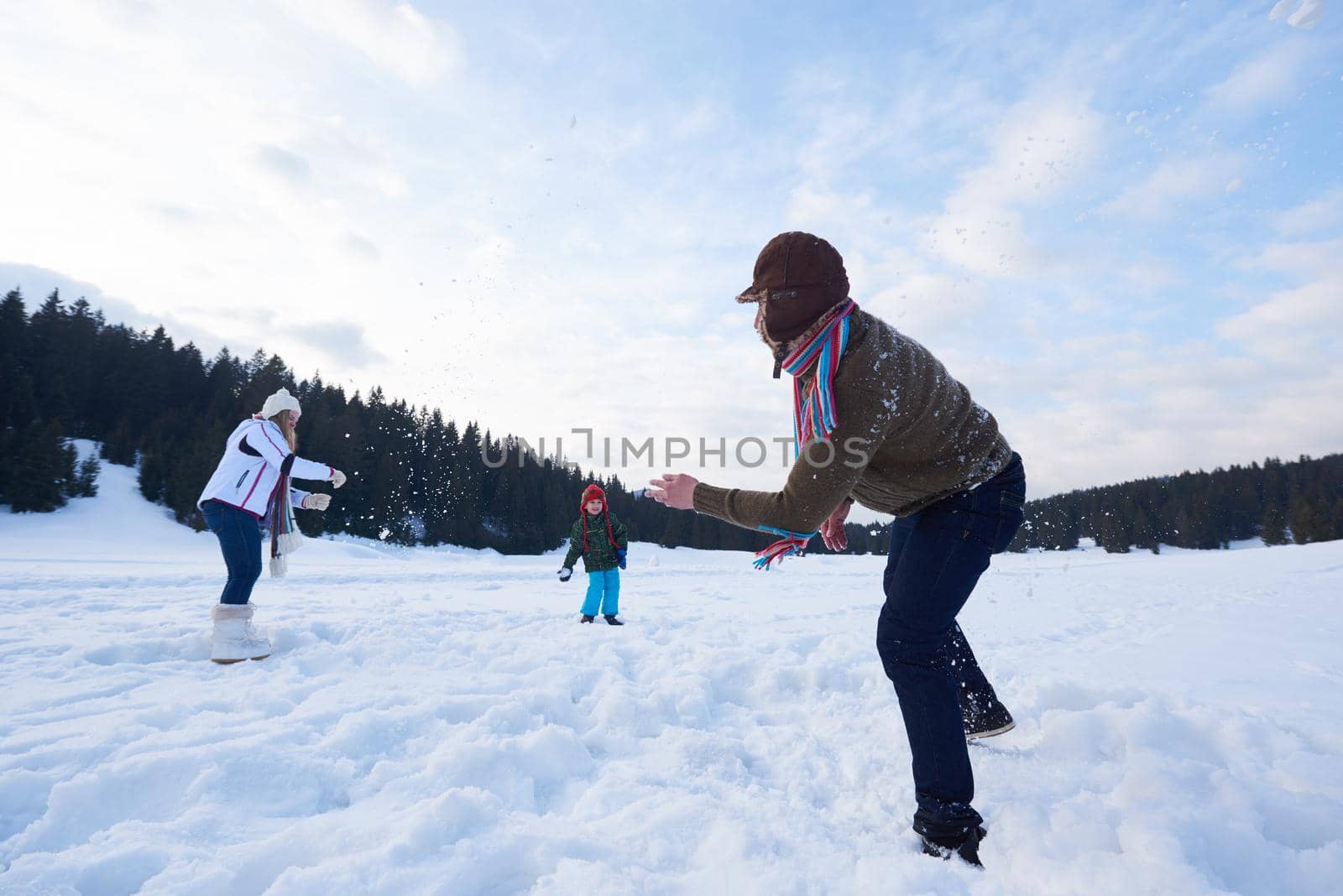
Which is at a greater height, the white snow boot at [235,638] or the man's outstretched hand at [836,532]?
the man's outstretched hand at [836,532]

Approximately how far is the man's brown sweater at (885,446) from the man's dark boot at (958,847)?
101cm

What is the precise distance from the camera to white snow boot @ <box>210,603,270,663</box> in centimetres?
391

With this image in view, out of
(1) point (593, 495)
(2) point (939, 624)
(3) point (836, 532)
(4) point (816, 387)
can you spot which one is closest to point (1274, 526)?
(1) point (593, 495)

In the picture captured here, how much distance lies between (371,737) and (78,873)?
1.02 meters

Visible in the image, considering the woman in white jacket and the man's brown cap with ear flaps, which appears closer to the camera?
the man's brown cap with ear flaps

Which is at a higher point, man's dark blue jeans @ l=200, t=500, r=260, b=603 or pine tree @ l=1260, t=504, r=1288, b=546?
pine tree @ l=1260, t=504, r=1288, b=546

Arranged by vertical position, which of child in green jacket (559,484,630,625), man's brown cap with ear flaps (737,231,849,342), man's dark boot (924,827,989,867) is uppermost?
man's brown cap with ear flaps (737,231,849,342)

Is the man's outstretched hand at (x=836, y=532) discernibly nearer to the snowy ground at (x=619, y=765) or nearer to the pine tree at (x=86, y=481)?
the snowy ground at (x=619, y=765)

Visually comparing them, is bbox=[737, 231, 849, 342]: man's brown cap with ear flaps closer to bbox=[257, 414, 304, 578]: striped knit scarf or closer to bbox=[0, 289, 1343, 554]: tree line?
bbox=[257, 414, 304, 578]: striped knit scarf

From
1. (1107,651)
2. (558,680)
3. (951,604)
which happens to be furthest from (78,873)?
(1107,651)

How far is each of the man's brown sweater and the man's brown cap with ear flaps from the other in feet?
0.47

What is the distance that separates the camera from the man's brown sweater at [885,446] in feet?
6.18

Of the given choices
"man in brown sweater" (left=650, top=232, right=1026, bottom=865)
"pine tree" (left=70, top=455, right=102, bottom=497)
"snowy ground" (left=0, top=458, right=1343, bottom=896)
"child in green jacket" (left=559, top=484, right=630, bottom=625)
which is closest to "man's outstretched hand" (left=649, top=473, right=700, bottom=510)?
"man in brown sweater" (left=650, top=232, right=1026, bottom=865)

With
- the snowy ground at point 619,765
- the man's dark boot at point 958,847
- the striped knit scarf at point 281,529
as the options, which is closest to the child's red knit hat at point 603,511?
the snowy ground at point 619,765
